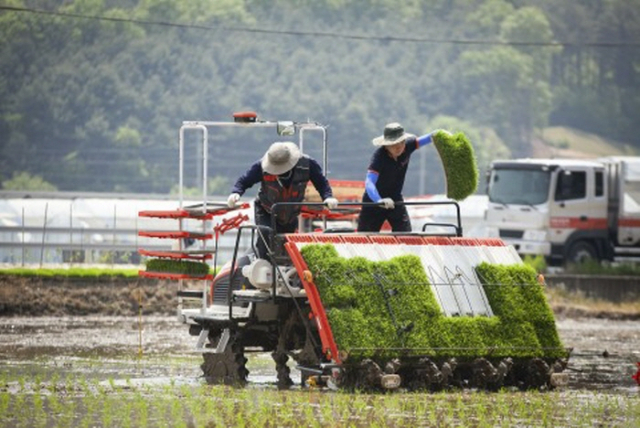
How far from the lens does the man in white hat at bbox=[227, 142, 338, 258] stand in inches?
651

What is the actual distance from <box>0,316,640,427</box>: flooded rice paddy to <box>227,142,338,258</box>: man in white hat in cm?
162

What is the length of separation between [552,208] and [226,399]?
31.5 m

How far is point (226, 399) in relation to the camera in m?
14.3

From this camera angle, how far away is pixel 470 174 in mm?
17141

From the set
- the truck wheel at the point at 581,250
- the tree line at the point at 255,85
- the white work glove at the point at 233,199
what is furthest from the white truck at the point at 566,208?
the tree line at the point at 255,85

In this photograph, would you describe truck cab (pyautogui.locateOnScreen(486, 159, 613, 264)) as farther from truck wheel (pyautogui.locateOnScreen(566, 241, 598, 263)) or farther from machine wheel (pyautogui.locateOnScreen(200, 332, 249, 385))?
machine wheel (pyautogui.locateOnScreen(200, 332, 249, 385))

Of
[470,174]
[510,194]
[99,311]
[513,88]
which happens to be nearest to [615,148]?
[513,88]

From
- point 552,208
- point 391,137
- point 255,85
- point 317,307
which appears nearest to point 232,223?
point 391,137

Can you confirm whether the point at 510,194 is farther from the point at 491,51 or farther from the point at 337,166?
the point at 491,51

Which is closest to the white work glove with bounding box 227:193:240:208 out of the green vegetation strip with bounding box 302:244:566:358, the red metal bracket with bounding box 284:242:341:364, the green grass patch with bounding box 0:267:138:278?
the red metal bracket with bounding box 284:242:341:364

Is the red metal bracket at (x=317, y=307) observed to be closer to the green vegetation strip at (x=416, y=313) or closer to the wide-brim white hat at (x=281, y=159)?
the green vegetation strip at (x=416, y=313)

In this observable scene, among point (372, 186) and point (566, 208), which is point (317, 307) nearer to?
point (372, 186)

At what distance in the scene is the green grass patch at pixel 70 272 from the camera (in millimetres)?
29500

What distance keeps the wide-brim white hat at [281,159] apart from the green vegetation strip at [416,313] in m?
1.40
